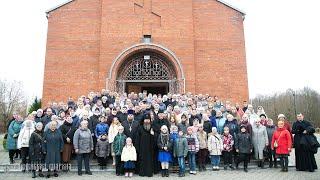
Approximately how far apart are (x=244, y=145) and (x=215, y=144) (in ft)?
2.88

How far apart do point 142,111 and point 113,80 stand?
548cm

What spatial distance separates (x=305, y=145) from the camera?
9953 mm

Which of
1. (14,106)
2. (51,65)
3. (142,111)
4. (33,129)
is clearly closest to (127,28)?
(51,65)

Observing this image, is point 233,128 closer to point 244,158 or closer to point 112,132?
point 244,158

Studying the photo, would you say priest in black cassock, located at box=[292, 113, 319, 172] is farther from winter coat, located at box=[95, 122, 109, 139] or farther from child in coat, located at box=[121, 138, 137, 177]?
winter coat, located at box=[95, 122, 109, 139]

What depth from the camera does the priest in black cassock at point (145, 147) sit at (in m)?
9.38

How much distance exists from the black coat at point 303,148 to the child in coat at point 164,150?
397cm

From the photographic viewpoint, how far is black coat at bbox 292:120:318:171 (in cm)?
989

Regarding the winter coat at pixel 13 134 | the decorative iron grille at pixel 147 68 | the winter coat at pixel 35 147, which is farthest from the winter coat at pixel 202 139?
the decorative iron grille at pixel 147 68

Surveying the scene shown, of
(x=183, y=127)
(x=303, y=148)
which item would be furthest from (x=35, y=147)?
(x=303, y=148)

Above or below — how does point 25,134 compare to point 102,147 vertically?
above

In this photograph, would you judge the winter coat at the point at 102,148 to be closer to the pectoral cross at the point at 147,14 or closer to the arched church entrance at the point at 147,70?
the arched church entrance at the point at 147,70

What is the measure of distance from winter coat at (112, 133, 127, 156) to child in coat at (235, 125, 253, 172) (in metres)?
3.44

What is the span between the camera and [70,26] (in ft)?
53.9
